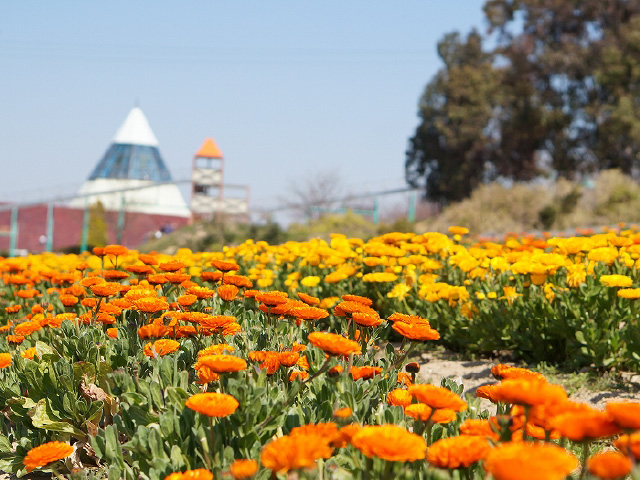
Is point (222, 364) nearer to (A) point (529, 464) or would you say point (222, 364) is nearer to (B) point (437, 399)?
(B) point (437, 399)

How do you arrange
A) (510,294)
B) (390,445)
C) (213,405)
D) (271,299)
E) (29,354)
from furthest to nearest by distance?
(510,294) < (29,354) < (271,299) < (213,405) < (390,445)

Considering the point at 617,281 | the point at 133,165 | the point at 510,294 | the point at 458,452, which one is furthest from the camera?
the point at 133,165

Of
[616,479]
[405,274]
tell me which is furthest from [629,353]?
[616,479]

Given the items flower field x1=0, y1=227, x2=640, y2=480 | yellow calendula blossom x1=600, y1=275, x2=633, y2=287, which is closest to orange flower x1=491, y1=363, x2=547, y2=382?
flower field x1=0, y1=227, x2=640, y2=480

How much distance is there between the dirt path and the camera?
172 inches

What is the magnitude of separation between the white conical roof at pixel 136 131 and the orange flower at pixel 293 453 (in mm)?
55999

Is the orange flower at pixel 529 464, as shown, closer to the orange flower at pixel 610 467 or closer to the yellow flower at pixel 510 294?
the orange flower at pixel 610 467

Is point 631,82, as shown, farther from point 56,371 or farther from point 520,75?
point 56,371

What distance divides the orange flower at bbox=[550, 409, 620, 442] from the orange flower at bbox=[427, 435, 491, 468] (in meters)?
0.22

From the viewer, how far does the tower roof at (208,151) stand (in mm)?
45469

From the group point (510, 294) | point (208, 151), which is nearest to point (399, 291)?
point (510, 294)

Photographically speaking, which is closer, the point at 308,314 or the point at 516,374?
the point at 516,374

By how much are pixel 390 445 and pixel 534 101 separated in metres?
31.8

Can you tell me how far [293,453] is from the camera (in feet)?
4.94
